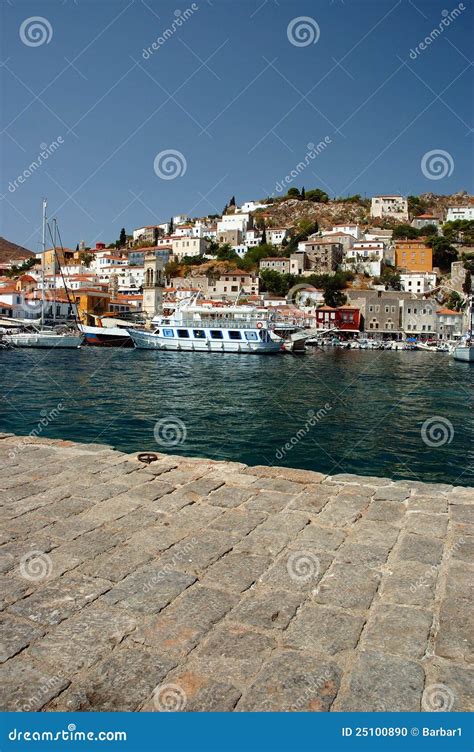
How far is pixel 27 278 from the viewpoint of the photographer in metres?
86.1

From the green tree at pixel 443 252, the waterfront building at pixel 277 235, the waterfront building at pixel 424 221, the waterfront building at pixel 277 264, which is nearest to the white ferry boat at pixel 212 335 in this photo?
the waterfront building at pixel 277 264

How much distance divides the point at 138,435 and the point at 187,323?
39976 mm

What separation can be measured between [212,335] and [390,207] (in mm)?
83538

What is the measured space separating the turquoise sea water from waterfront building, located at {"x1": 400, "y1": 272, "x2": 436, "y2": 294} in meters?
61.8

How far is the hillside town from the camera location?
77.4 m

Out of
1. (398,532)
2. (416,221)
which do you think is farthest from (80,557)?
(416,221)

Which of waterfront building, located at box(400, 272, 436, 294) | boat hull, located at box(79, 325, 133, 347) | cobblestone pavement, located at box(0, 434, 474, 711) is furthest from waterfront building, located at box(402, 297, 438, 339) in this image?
cobblestone pavement, located at box(0, 434, 474, 711)

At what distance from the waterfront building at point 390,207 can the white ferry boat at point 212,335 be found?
75.7 meters

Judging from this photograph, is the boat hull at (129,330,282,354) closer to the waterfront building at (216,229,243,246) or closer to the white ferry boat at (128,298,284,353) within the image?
the white ferry boat at (128,298,284,353)

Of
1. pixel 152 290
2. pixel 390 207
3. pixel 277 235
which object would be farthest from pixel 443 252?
pixel 152 290

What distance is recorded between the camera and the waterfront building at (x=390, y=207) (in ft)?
383

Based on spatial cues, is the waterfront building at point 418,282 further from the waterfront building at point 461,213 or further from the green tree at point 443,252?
the waterfront building at point 461,213

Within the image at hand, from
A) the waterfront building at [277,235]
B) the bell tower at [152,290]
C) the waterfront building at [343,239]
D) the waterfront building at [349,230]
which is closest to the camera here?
the bell tower at [152,290]

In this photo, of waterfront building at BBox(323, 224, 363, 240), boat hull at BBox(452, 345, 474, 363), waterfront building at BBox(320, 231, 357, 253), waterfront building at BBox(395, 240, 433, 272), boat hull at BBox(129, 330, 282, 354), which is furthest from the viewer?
waterfront building at BBox(323, 224, 363, 240)
